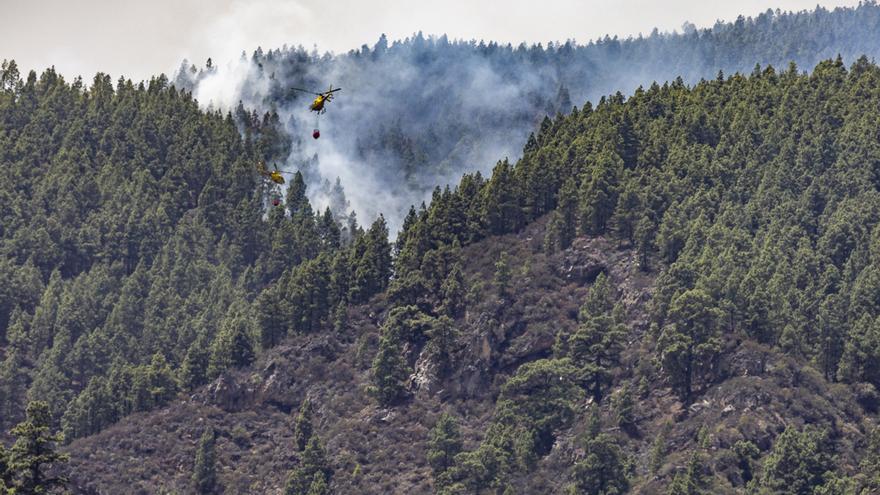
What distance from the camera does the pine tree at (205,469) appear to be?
627ft

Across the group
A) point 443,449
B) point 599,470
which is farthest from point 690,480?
point 443,449

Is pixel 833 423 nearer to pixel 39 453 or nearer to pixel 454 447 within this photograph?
pixel 454 447

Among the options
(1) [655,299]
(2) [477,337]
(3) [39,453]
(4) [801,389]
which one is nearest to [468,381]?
(2) [477,337]

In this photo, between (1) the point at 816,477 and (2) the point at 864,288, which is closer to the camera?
(1) the point at 816,477

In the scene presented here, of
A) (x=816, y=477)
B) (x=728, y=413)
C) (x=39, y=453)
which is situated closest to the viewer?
(x=39, y=453)

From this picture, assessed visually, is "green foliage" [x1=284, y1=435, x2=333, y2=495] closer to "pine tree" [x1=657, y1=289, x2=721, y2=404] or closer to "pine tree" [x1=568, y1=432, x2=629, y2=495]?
"pine tree" [x1=568, y1=432, x2=629, y2=495]

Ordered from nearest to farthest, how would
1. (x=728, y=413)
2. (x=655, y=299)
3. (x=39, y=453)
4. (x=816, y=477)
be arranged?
(x=39, y=453) < (x=816, y=477) < (x=728, y=413) < (x=655, y=299)

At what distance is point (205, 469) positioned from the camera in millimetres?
→ 191625

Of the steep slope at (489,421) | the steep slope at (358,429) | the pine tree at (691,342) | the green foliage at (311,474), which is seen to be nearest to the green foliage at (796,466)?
the steep slope at (489,421)

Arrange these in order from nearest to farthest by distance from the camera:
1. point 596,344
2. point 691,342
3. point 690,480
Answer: point 690,480
point 691,342
point 596,344

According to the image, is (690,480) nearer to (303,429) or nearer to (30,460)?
(303,429)

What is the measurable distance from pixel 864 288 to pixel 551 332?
3084 cm

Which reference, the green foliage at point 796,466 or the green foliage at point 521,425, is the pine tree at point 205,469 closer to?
the green foliage at point 521,425

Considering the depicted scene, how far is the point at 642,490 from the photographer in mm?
169125
